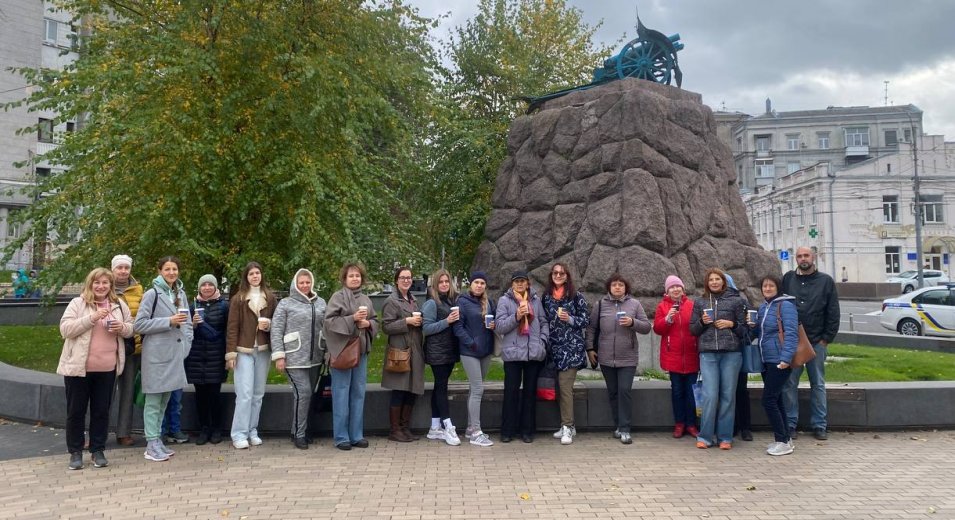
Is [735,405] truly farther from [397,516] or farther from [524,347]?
[397,516]

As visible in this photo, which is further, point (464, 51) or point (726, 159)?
point (464, 51)

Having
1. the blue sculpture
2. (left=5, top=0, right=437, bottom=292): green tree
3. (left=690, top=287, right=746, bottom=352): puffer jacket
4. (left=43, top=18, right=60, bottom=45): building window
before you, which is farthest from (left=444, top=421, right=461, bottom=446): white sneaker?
(left=43, top=18, right=60, bottom=45): building window

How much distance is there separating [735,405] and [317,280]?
5.50 meters

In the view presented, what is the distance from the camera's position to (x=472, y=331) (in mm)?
6852

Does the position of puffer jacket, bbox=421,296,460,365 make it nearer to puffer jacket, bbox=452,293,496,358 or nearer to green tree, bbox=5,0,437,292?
puffer jacket, bbox=452,293,496,358

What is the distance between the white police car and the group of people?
41.1 ft

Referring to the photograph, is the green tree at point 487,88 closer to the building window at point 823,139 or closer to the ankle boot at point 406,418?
the ankle boot at point 406,418

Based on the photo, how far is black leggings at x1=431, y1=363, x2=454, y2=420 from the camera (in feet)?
22.7

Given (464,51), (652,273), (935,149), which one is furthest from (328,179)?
(935,149)

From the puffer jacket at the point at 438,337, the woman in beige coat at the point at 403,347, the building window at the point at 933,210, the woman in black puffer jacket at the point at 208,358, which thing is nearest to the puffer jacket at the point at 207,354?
the woman in black puffer jacket at the point at 208,358

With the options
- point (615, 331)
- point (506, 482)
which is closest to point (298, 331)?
point (506, 482)

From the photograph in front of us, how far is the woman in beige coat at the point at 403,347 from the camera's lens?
6766 millimetres

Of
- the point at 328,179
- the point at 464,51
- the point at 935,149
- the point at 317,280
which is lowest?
the point at 317,280

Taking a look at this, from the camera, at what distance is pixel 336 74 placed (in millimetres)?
9180
